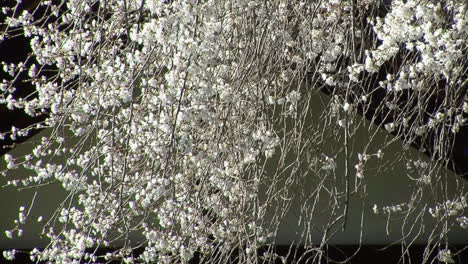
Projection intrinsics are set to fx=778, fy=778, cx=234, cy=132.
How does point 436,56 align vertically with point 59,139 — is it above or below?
above

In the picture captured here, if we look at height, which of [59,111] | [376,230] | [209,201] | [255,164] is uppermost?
[59,111]

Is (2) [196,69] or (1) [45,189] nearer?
(2) [196,69]

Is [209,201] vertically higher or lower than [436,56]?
lower

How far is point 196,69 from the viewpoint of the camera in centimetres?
182

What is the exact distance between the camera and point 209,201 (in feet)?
8.06

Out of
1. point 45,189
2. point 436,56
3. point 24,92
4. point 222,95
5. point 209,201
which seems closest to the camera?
point 436,56

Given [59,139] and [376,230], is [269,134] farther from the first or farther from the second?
[376,230]

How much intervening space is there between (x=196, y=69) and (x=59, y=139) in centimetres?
72

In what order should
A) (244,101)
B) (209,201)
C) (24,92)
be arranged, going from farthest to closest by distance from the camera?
(24,92) < (209,201) < (244,101)

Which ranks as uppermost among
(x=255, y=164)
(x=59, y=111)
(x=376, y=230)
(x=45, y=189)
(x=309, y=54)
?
(x=309, y=54)

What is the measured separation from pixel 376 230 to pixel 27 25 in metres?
2.69

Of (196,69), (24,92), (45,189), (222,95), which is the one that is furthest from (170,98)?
(45,189)

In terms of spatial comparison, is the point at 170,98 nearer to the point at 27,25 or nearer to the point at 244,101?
the point at 244,101

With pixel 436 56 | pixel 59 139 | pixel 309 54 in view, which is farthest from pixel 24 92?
pixel 436 56
